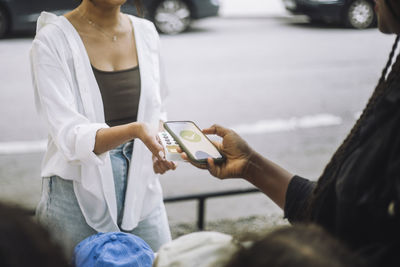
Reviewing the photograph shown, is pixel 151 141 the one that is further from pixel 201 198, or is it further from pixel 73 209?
pixel 201 198

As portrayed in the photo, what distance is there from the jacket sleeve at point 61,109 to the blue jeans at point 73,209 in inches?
7.3

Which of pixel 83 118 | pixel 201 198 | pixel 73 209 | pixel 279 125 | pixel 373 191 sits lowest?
pixel 279 125

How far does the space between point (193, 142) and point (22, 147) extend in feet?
12.6

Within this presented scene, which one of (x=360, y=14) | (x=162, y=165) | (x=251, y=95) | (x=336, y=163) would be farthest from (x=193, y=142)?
(x=360, y=14)

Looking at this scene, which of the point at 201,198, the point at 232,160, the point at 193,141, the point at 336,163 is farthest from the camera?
the point at 201,198

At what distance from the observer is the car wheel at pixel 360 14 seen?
1034cm

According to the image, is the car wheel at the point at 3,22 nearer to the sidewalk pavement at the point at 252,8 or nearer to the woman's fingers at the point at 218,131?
the sidewalk pavement at the point at 252,8

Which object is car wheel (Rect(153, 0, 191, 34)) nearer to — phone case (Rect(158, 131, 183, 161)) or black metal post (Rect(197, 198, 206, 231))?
black metal post (Rect(197, 198, 206, 231))

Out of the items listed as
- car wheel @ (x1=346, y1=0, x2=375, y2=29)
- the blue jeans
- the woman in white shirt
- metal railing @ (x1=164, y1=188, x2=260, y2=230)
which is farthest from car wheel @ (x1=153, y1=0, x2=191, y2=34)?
the blue jeans

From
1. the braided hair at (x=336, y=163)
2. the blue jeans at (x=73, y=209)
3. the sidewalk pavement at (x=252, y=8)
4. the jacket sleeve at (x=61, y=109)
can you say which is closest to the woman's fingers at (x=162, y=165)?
the blue jeans at (x=73, y=209)

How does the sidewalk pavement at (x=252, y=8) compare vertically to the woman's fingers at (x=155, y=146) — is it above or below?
below

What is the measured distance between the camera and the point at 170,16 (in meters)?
9.74

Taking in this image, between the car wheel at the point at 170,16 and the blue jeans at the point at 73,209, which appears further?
the car wheel at the point at 170,16

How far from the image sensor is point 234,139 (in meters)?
1.93
